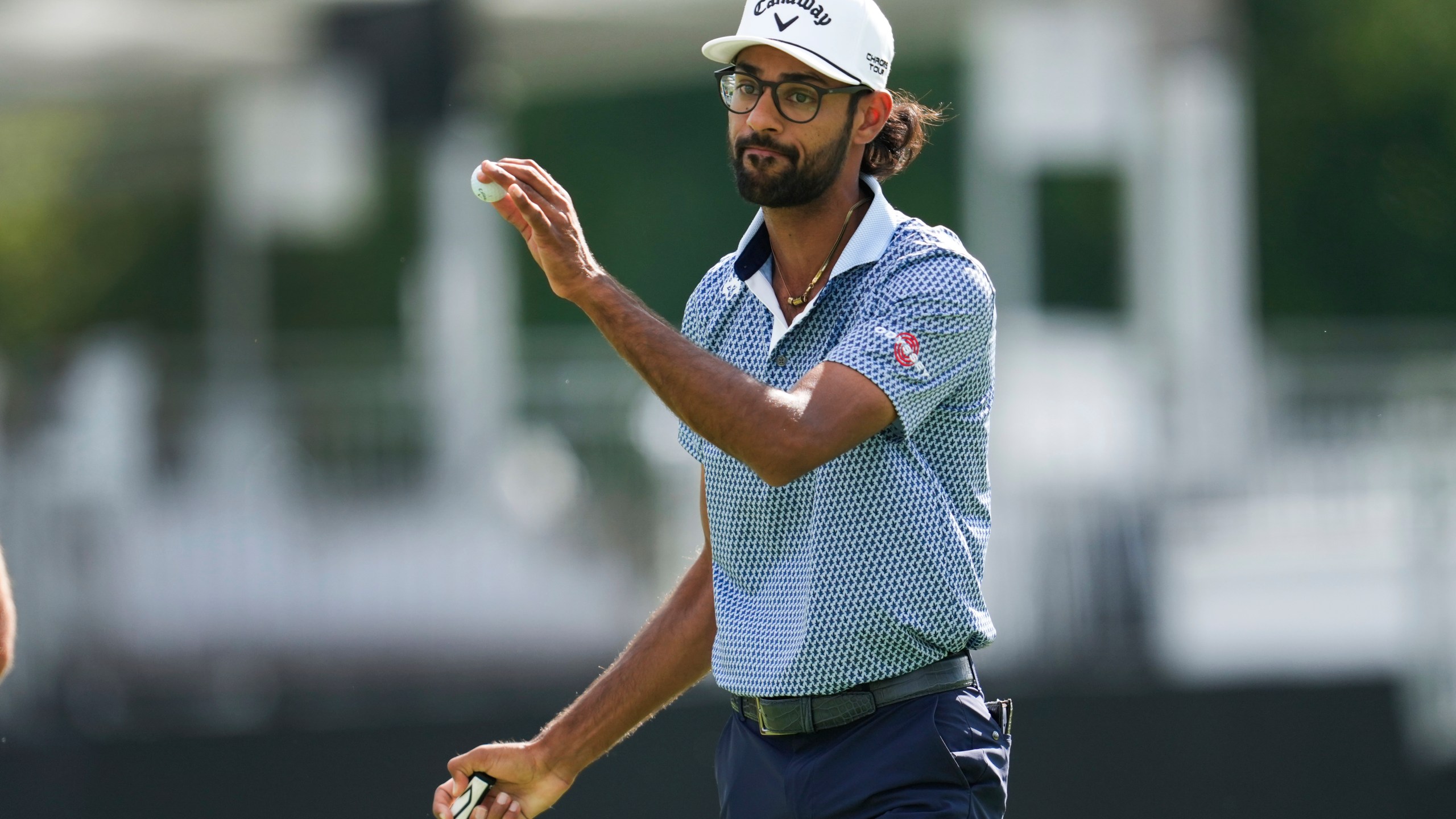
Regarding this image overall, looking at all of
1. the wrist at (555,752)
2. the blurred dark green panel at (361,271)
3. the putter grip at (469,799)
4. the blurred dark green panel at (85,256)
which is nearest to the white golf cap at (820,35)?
the wrist at (555,752)

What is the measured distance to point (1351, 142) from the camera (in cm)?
2414

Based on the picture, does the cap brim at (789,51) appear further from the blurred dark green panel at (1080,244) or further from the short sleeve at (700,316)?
the blurred dark green panel at (1080,244)

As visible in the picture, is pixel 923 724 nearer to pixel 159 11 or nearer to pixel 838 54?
pixel 838 54

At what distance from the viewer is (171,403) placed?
10234 mm

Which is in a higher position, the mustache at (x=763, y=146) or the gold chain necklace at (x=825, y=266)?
the mustache at (x=763, y=146)

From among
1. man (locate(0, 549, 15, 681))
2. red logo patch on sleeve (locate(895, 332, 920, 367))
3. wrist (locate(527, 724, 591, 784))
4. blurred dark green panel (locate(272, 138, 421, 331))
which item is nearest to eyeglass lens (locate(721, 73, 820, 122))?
red logo patch on sleeve (locate(895, 332, 920, 367))

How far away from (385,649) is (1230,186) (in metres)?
8.85

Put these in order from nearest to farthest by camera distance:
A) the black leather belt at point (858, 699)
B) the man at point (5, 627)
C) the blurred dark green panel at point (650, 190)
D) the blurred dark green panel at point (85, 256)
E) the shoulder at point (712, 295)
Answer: the black leather belt at point (858, 699) < the shoulder at point (712, 295) < the man at point (5, 627) < the blurred dark green panel at point (85, 256) < the blurred dark green panel at point (650, 190)

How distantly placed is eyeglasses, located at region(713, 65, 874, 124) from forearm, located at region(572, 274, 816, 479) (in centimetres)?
49

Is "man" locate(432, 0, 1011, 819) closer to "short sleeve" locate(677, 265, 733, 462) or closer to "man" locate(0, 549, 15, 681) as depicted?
"short sleeve" locate(677, 265, 733, 462)

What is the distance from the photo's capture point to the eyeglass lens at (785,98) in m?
3.03

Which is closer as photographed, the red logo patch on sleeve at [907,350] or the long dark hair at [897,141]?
the red logo patch on sleeve at [907,350]

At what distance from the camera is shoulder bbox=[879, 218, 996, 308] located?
116 inches

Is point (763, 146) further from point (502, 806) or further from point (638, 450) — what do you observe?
point (638, 450)
